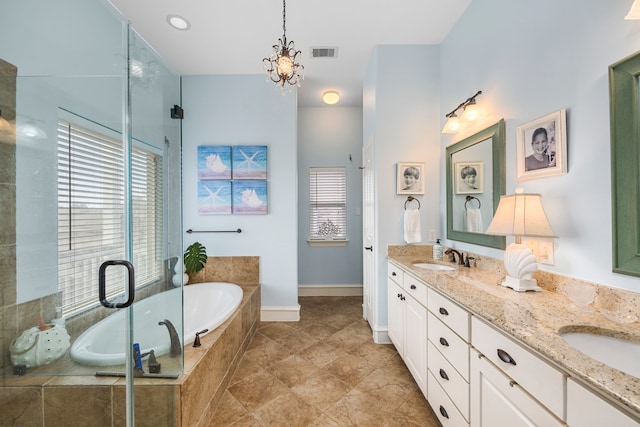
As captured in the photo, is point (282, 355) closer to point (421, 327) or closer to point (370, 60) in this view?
point (421, 327)

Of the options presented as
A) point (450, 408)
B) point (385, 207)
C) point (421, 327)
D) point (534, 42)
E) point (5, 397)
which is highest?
point (534, 42)

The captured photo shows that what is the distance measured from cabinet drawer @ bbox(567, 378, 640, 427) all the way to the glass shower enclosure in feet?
5.13

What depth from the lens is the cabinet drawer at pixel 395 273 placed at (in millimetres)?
2104

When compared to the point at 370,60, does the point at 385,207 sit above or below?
below

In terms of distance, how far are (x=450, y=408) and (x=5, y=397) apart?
7.28 feet

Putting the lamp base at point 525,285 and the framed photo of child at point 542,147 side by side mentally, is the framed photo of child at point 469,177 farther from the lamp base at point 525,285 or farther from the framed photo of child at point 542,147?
the lamp base at point 525,285

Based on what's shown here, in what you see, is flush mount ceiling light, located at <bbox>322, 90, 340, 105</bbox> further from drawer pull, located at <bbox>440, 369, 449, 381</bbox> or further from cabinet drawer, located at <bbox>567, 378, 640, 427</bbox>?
cabinet drawer, located at <bbox>567, 378, 640, 427</bbox>

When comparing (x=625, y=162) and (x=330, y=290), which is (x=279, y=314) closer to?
(x=330, y=290)

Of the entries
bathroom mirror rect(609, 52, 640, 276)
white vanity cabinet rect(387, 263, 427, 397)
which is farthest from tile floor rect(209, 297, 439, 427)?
bathroom mirror rect(609, 52, 640, 276)

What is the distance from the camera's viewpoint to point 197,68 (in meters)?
2.93

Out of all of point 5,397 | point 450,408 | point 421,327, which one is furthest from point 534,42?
point 5,397

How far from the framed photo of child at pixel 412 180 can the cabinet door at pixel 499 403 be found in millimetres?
1607

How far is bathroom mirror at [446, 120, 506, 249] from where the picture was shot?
5.77 ft

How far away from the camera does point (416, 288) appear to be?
1776 mm
